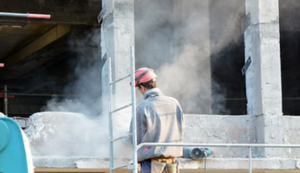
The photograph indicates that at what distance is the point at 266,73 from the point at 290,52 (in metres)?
9.62

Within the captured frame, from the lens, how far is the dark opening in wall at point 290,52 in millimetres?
14955

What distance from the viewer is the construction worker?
4.80 meters

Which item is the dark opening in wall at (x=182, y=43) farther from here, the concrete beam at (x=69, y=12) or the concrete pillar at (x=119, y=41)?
the concrete pillar at (x=119, y=41)

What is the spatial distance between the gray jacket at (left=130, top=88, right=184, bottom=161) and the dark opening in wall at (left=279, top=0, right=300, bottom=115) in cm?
947

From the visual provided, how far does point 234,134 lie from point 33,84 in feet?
42.8

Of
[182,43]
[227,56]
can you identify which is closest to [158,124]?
[182,43]

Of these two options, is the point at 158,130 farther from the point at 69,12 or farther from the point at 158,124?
the point at 69,12

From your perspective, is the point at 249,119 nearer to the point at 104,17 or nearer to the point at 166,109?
the point at 104,17

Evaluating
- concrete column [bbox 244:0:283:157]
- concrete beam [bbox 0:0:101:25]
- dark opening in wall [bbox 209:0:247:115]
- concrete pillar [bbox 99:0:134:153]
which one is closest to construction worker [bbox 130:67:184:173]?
concrete pillar [bbox 99:0:134:153]

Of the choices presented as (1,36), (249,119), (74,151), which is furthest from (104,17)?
(1,36)

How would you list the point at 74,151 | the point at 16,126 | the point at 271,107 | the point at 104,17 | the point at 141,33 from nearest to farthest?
the point at 16,126
the point at 74,151
the point at 271,107
the point at 104,17
the point at 141,33

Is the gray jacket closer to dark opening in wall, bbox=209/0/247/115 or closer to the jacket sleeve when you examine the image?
the jacket sleeve

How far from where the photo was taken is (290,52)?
17.5m

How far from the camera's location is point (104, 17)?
8977 millimetres
